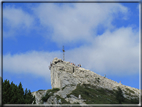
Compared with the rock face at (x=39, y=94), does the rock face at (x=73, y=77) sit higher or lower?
higher

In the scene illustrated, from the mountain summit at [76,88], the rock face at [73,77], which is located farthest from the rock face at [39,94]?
the rock face at [73,77]

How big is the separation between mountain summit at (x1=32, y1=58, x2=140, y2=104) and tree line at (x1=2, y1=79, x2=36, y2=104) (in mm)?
9210

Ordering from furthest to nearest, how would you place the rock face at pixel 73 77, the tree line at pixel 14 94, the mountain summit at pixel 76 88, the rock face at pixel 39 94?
the rock face at pixel 73 77
the rock face at pixel 39 94
the mountain summit at pixel 76 88
the tree line at pixel 14 94

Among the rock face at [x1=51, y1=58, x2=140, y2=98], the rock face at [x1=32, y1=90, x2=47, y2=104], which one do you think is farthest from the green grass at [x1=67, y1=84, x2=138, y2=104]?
the rock face at [x1=32, y1=90, x2=47, y2=104]

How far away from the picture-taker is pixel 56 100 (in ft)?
181

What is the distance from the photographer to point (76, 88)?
66938 millimetres

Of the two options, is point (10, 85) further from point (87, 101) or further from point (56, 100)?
point (87, 101)

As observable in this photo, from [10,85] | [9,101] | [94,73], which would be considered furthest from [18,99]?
[94,73]

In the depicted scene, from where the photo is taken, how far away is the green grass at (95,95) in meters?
57.4

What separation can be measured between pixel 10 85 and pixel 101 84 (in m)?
41.9

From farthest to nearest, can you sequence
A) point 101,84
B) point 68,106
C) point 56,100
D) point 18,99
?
point 101,84 < point 56,100 < point 68,106 < point 18,99

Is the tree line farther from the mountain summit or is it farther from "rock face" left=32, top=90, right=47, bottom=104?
"rock face" left=32, top=90, right=47, bottom=104

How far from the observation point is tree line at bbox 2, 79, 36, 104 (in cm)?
4316

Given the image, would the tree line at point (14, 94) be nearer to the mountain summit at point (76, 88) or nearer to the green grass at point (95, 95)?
the mountain summit at point (76, 88)
